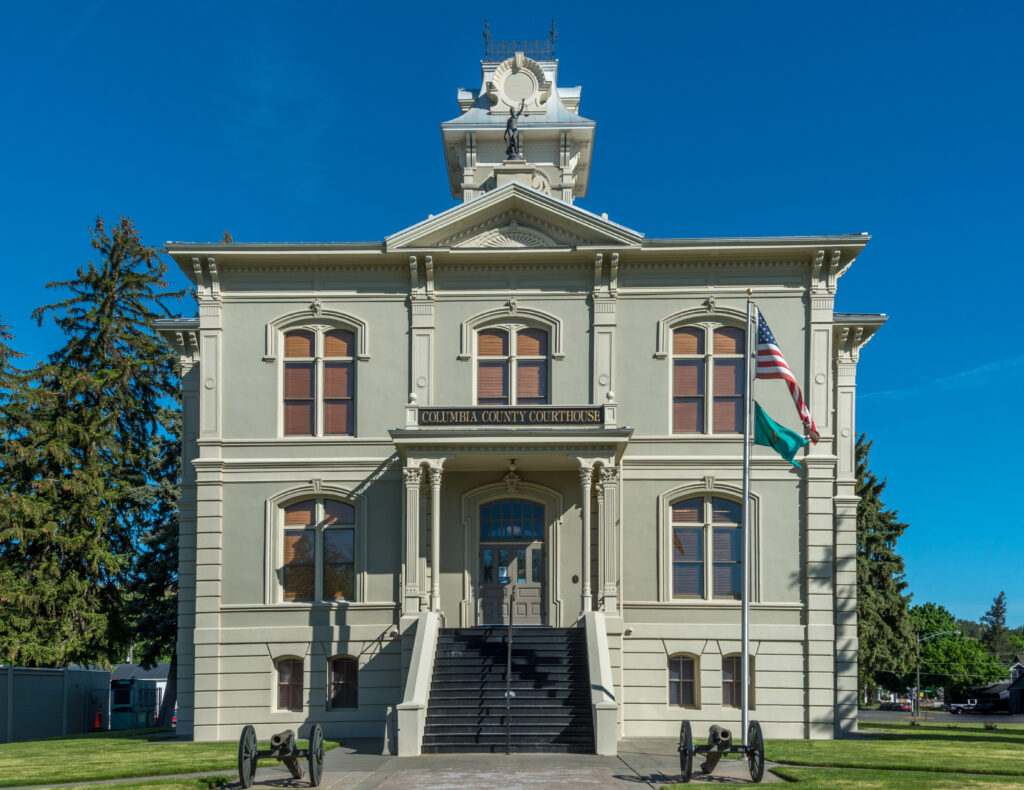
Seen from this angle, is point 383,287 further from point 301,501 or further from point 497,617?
point 497,617

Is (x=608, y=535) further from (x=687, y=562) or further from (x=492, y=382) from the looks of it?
(x=492, y=382)

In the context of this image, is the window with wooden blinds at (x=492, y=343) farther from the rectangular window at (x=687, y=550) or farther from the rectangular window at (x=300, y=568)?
the rectangular window at (x=300, y=568)

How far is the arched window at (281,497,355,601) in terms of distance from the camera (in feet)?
85.1

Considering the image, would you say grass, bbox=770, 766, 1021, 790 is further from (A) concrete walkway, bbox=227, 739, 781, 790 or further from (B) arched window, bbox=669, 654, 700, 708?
(B) arched window, bbox=669, 654, 700, 708

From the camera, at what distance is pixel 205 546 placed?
85.0ft

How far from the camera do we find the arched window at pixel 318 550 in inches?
1022

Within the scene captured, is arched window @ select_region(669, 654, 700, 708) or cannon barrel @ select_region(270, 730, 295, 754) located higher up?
cannon barrel @ select_region(270, 730, 295, 754)

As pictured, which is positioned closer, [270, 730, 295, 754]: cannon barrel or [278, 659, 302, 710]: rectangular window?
[270, 730, 295, 754]: cannon barrel

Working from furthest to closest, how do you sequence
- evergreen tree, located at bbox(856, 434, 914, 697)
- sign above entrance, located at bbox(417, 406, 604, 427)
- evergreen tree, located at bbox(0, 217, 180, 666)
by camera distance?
evergreen tree, located at bbox(856, 434, 914, 697) < evergreen tree, located at bbox(0, 217, 180, 666) < sign above entrance, located at bbox(417, 406, 604, 427)

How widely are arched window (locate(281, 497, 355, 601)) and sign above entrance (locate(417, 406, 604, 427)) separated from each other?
335 cm

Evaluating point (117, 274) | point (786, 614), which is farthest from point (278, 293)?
point (117, 274)

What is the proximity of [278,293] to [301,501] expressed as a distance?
16.2 ft

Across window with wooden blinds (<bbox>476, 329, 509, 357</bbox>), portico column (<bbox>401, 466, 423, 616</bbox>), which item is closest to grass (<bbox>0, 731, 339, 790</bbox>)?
portico column (<bbox>401, 466, 423, 616</bbox>)

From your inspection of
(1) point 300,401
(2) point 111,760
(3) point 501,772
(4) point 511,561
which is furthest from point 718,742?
(1) point 300,401
